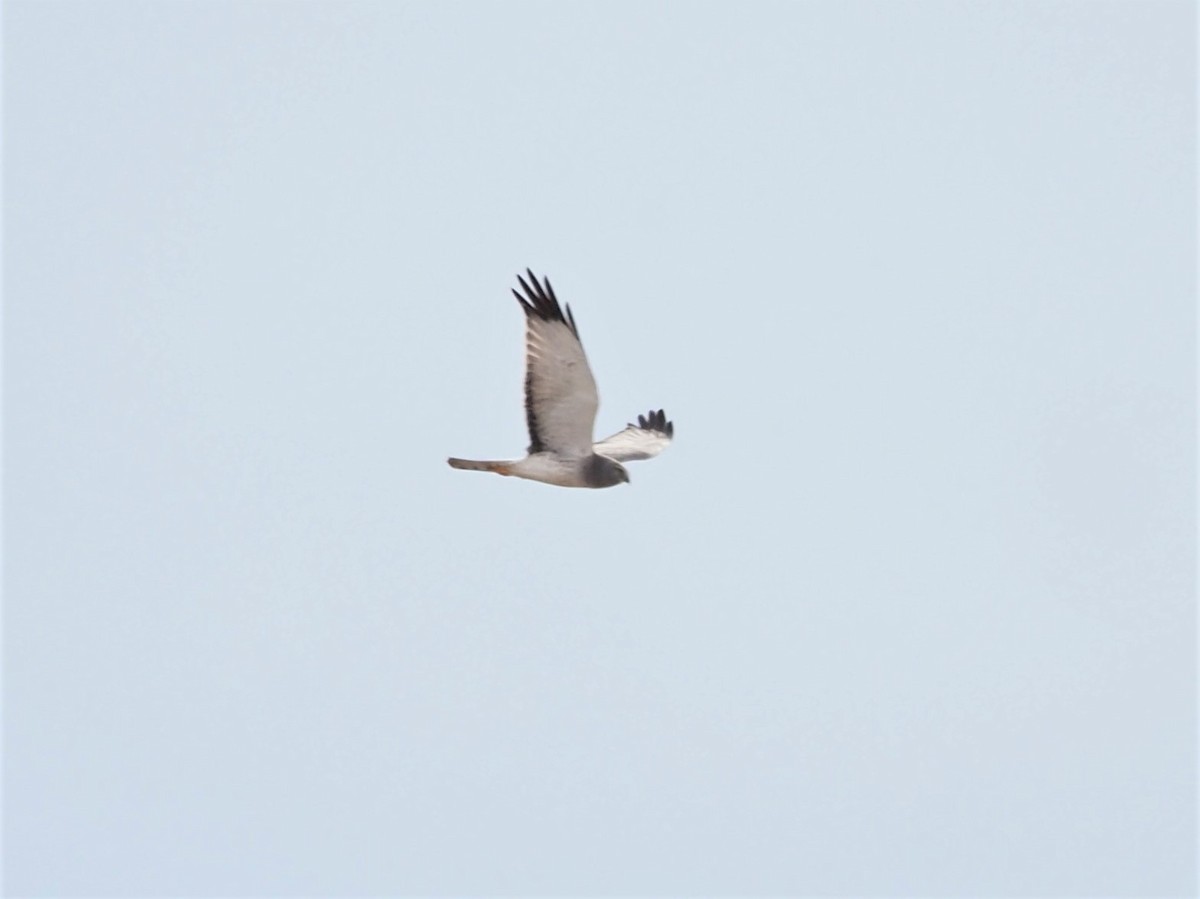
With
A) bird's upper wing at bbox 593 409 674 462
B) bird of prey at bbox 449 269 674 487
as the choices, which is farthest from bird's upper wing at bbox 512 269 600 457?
bird's upper wing at bbox 593 409 674 462

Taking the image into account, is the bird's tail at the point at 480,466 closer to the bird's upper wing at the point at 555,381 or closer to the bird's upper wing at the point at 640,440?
the bird's upper wing at the point at 555,381

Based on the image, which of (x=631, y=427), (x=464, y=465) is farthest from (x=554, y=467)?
(x=631, y=427)

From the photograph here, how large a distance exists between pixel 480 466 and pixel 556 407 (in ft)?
Answer: 2.95

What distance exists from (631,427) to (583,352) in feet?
16.5

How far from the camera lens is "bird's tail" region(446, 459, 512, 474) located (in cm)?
2106

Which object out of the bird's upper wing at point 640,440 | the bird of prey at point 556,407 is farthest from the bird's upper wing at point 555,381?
the bird's upper wing at point 640,440

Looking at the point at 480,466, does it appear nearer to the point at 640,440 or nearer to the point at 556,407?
the point at 556,407

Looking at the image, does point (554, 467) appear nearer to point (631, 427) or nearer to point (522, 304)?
point (522, 304)

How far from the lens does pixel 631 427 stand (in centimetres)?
2523

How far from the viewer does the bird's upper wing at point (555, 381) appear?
20.2 meters

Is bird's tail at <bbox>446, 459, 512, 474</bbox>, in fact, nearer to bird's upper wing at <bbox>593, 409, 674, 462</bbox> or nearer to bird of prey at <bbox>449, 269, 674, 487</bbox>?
bird of prey at <bbox>449, 269, 674, 487</bbox>

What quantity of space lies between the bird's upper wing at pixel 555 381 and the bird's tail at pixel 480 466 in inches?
11.4

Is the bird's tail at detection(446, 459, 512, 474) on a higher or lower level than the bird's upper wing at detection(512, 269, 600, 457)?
lower

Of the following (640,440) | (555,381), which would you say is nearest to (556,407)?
(555,381)
